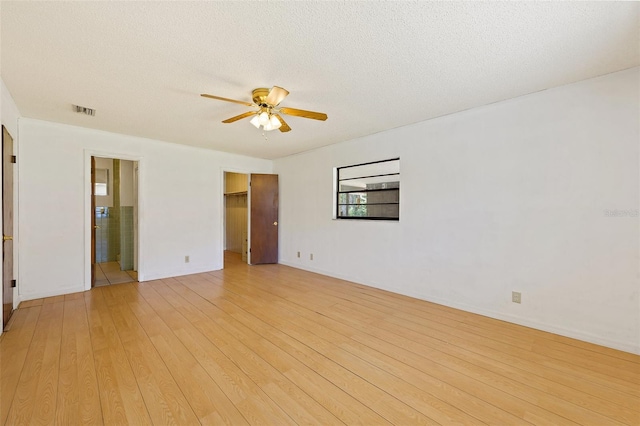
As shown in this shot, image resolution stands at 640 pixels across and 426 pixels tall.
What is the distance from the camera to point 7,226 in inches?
116

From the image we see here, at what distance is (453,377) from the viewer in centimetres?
200

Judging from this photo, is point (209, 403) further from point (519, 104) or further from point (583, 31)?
point (519, 104)

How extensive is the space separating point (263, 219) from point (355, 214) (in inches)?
87.5

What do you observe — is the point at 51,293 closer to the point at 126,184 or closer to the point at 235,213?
the point at 126,184

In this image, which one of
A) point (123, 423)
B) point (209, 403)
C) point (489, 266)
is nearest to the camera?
point (123, 423)

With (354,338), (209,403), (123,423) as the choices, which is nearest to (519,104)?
(354,338)

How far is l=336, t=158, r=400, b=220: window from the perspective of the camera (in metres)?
4.18

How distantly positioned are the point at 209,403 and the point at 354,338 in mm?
1345

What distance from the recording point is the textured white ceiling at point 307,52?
1659 mm

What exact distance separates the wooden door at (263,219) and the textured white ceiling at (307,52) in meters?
2.82

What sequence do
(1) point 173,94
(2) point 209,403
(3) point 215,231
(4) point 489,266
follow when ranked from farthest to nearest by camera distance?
(3) point 215,231, (4) point 489,266, (1) point 173,94, (2) point 209,403

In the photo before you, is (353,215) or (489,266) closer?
(489,266)

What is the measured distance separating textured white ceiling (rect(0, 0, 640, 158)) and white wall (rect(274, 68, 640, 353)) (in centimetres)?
34

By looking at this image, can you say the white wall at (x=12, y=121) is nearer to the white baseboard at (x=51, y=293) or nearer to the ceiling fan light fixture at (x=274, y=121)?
the white baseboard at (x=51, y=293)
